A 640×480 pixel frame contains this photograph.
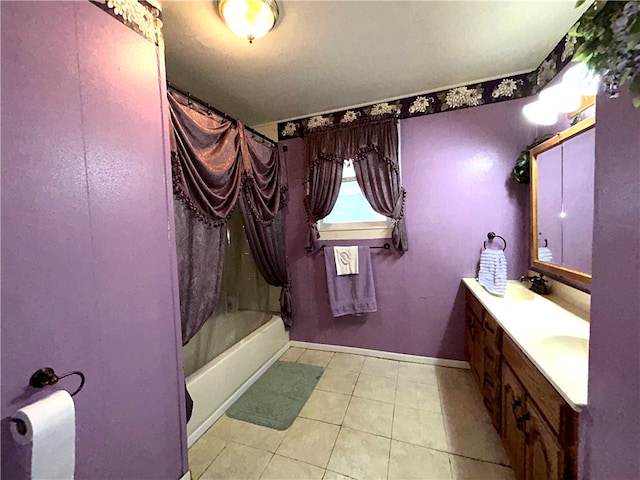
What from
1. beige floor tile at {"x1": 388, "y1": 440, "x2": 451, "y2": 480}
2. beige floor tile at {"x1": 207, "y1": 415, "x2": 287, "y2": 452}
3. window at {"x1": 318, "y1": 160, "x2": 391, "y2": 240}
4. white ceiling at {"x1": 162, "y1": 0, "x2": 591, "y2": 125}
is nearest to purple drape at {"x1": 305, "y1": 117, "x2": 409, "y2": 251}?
window at {"x1": 318, "y1": 160, "x2": 391, "y2": 240}

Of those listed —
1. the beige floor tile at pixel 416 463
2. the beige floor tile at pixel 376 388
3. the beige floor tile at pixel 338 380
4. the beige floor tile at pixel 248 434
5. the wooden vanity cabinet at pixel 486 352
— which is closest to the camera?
the beige floor tile at pixel 416 463

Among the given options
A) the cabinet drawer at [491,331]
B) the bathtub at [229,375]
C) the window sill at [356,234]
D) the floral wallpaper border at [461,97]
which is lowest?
the bathtub at [229,375]

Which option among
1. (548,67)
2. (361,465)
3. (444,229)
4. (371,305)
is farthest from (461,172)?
(361,465)

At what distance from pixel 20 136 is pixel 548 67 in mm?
2844

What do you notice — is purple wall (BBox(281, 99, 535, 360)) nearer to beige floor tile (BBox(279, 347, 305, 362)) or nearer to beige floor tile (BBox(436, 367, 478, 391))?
beige floor tile (BBox(436, 367, 478, 391))

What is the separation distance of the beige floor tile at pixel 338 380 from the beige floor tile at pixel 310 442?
374 mm

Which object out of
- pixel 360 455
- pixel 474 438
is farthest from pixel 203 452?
pixel 474 438

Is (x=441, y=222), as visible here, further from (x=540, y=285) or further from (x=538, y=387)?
(x=538, y=387)

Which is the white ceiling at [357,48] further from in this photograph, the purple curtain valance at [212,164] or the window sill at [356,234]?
the window sill at [356,234]

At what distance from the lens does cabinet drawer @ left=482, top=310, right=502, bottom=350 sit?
139 centimetres

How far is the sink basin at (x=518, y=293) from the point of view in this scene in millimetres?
1705

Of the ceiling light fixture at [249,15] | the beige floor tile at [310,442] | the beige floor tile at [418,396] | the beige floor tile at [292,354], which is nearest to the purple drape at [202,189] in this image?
the ceiling light fixture at [249,15]

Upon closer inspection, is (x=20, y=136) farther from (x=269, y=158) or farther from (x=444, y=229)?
(x=444, y=229)

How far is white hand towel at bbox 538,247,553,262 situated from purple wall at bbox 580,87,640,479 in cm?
126
